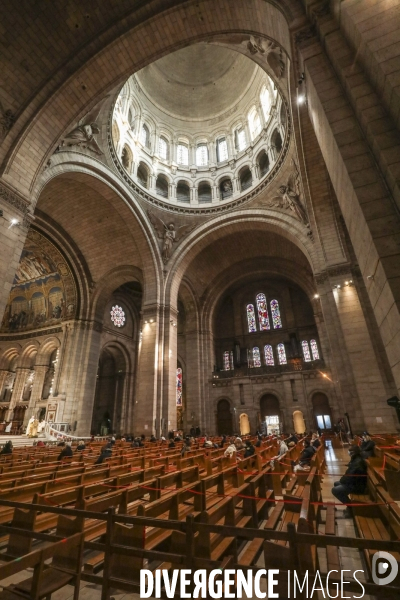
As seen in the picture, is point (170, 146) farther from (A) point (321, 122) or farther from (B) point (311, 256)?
(A) point (321, 122)

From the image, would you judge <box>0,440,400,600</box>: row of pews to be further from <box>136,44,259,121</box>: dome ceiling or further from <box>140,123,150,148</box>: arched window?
<box>136,44,259,121</box>: dome ceiling

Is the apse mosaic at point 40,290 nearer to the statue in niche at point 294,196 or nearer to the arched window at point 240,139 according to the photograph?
the statue in niche at point 294,196

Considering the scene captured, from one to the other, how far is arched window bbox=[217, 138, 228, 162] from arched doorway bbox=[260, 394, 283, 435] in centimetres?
1872

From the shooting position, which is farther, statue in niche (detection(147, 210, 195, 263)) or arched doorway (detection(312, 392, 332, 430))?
arched doorway (detection(312, 392, 332, 430))

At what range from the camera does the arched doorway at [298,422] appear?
20.5 metres

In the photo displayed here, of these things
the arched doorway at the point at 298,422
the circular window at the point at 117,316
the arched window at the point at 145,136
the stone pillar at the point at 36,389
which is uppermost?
the arched window at the point at 145,136

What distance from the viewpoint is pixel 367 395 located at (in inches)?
408

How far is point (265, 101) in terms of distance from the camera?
60.7ft

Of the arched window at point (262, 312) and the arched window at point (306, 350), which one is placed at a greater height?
the arched window at point (262, 312)

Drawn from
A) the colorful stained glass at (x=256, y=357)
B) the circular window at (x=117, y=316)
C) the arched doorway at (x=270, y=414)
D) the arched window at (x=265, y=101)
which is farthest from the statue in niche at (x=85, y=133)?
the arched doorway at (x=270, y=414)

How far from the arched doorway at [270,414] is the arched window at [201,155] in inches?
739

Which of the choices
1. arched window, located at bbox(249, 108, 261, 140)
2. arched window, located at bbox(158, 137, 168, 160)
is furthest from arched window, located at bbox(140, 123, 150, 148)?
arched window, located at bbox(249, 108, 261, 140)

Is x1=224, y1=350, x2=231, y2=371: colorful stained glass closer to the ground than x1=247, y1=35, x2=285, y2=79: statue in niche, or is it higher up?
closer to the ground

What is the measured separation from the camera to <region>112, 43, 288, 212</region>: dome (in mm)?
18094
